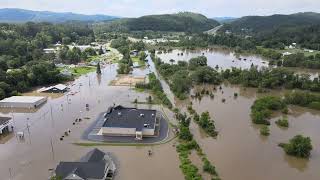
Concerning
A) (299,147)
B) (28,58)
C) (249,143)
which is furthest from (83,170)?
(28,58)

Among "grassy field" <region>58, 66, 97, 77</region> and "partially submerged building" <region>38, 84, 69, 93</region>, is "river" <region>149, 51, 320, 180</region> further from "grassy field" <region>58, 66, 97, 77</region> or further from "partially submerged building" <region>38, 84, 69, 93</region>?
"grassy field" <region>58, 66, 97, 77</region>

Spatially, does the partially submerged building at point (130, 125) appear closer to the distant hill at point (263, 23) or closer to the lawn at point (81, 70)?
the lawn at point (81, 70)

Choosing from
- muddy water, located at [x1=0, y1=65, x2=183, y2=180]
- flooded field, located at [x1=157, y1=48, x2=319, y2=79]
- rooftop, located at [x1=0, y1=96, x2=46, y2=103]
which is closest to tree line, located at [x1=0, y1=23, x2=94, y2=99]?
rooftop, located at [x1=0, y1=96, x2=46, y2=103]

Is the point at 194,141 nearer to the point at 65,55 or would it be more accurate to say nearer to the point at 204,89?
the point at 204,89

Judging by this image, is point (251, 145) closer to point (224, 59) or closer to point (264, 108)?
point (264, 108)

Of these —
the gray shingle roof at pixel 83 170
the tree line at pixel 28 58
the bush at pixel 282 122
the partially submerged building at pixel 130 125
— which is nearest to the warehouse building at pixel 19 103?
the tree line at pixel 28 58
